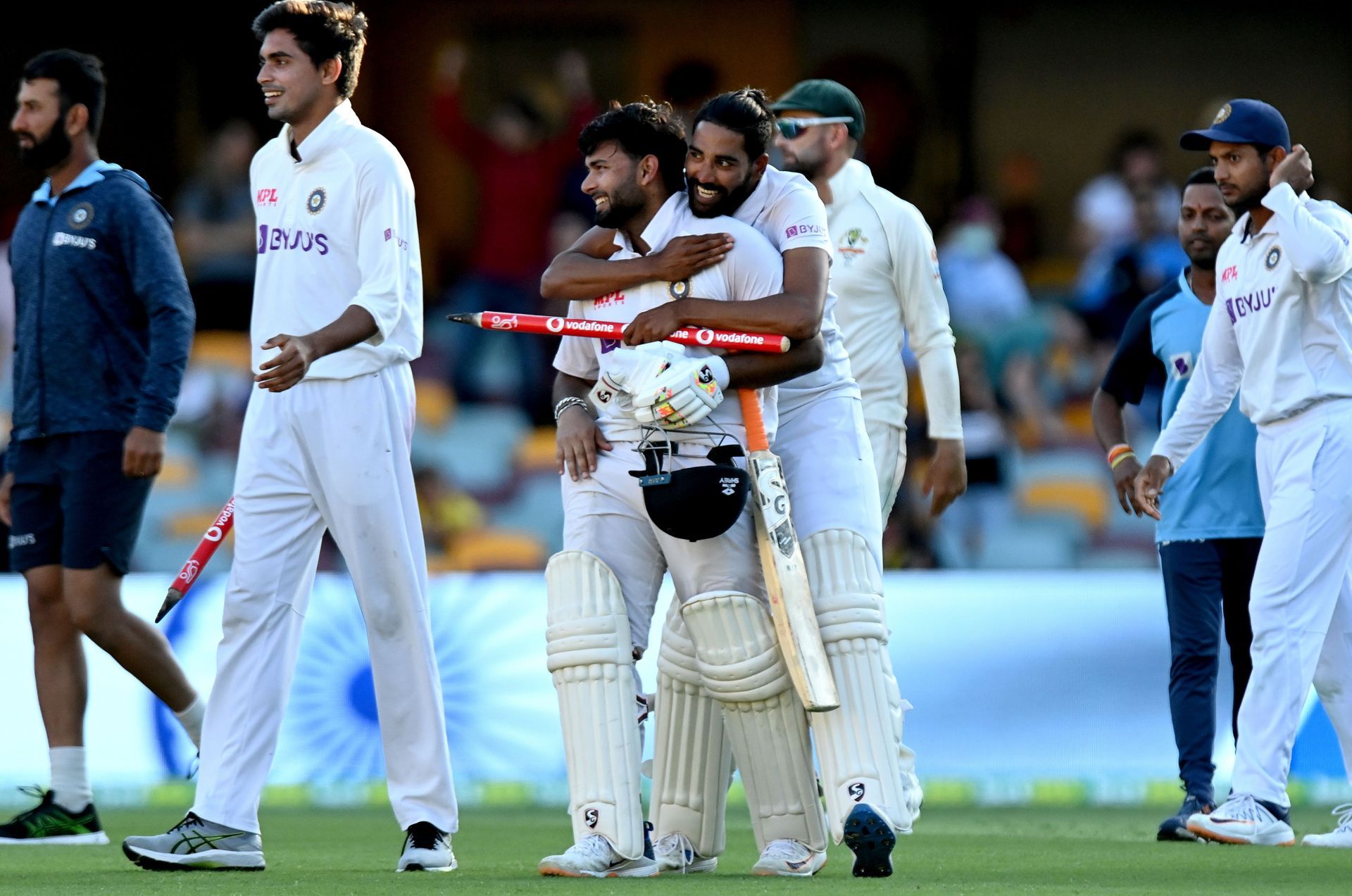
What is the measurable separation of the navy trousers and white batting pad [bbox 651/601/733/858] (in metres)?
2.44

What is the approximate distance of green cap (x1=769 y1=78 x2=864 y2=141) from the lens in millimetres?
7504

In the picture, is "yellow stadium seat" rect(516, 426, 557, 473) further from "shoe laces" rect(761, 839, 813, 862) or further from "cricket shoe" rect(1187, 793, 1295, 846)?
"shoe laces" rect(761, 839, 813, 862)

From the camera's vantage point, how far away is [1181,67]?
1602 centimetres

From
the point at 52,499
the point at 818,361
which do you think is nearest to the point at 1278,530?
the point at 818,361

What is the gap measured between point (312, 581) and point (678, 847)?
4.08 ft

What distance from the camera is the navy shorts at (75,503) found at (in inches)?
259

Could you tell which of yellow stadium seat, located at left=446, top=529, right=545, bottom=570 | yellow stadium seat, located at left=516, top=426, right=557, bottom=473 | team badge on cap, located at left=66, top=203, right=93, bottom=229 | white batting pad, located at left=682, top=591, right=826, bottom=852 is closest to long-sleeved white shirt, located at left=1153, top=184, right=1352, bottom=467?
white batting pad, located at left=682, top=591, right=826, bottom=852

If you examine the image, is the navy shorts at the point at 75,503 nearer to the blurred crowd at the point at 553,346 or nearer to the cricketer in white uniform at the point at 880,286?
the cricketer in white uniform at the point at 880,286

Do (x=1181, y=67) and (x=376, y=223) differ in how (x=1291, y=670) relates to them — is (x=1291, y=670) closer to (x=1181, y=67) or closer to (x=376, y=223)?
(x=376, y=223)

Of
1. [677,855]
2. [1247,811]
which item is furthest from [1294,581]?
[677,855]

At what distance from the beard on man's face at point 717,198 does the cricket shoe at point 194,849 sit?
208cm

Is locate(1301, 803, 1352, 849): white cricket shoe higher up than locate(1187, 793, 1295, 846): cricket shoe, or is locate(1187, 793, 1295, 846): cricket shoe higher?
locate(1187, 793, 1295, 846): cricket shoe

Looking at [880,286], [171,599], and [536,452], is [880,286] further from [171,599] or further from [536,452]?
[536,452]

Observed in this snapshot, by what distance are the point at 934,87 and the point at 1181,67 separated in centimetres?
192
